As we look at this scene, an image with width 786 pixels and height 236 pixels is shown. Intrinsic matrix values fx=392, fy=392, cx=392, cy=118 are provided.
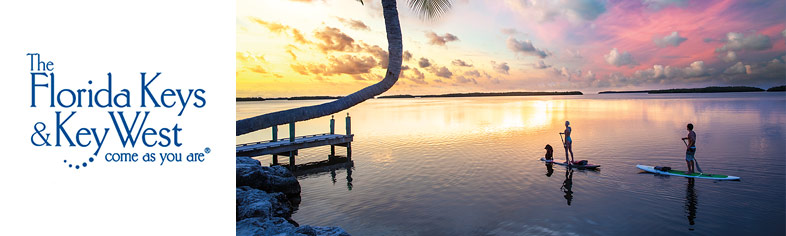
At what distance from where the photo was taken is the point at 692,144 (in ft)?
51.5

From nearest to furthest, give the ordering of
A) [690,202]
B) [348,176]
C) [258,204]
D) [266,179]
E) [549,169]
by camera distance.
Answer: [258,204]
[690,202]
[266,179]
[549,169]
[348,176]

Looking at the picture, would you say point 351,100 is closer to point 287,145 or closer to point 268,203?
point 268,203

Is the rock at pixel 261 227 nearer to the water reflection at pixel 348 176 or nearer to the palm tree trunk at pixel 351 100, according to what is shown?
the palm tree trunk at pixel 351 100

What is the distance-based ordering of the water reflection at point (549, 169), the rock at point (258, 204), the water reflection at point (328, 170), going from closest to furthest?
the rock at point (258, 204), the water reflection at point (549, 169), the water reflection at point (328, 170)

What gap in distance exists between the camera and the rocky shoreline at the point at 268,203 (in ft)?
26.5

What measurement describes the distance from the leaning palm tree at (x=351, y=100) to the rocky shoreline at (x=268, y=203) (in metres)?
3.58

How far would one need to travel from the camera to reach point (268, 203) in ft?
35.3

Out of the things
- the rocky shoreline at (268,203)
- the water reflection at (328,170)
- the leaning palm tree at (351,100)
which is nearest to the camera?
the leaning palm tree at (351,100)

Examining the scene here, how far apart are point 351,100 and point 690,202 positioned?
1315 centimetres

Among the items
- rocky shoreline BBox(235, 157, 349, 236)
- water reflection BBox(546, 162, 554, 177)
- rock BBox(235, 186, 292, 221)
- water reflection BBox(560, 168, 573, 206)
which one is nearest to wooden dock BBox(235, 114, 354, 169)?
rocky shoreline BBox(235, 157, 349, 236)

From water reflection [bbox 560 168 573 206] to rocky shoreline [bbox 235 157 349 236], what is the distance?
9177 millimetres

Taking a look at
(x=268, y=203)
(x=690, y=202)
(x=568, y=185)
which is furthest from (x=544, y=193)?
(x=268, y=203)

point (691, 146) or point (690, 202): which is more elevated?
point (691, 146)

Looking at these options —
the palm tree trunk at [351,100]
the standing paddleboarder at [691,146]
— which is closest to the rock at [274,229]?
the palm tree trunk at [351,100]
